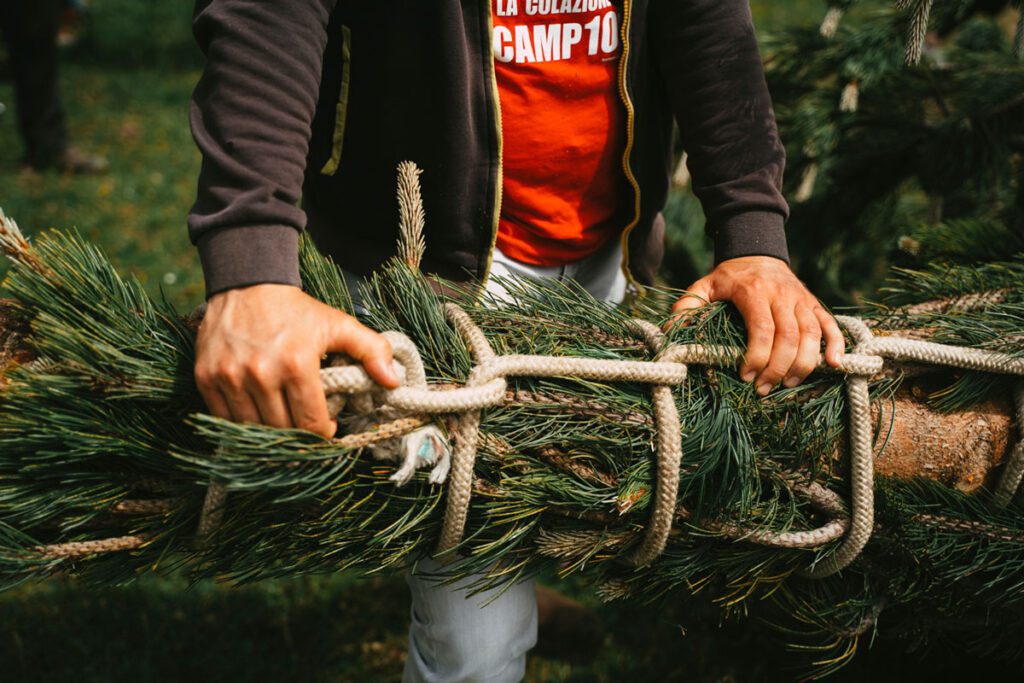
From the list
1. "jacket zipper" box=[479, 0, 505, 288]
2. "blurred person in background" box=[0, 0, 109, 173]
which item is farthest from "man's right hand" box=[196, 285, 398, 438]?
"blurred person in background" box=[0, 0, 109, 173]

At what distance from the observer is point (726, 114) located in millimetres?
1413

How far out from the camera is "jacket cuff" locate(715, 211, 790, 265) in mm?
1354

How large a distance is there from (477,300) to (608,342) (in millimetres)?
206

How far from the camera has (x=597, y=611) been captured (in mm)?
2283

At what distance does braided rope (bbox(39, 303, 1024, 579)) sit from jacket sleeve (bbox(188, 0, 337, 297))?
0.18 meters

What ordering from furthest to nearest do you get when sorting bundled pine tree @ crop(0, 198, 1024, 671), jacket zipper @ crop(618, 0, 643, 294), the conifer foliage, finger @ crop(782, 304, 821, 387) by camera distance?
the conifer foliage, jacket zipper @ crop(618, 0, 643, 294), finger @ crop(782, 304, 821, 387), bundled pine tree @ crop(0, 198, 1024, 671)

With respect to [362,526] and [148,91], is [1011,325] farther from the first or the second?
[148,91]

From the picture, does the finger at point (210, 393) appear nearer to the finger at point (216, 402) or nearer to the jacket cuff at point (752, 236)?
the finger at point (216, 402)

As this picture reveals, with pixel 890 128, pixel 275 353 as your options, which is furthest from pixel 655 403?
pixel 890 128

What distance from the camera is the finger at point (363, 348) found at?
3.14ft

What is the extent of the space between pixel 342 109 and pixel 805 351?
2.69 feet

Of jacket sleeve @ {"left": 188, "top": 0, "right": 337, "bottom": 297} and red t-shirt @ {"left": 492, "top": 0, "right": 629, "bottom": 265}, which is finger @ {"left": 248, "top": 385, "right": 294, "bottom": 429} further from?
red t-shirt @ {"left": 492, "top": 0, "right": 629, "bottom": 265}

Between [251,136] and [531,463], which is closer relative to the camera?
[251,136]

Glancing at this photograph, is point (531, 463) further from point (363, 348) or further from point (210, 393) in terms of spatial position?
point (210, 393)
